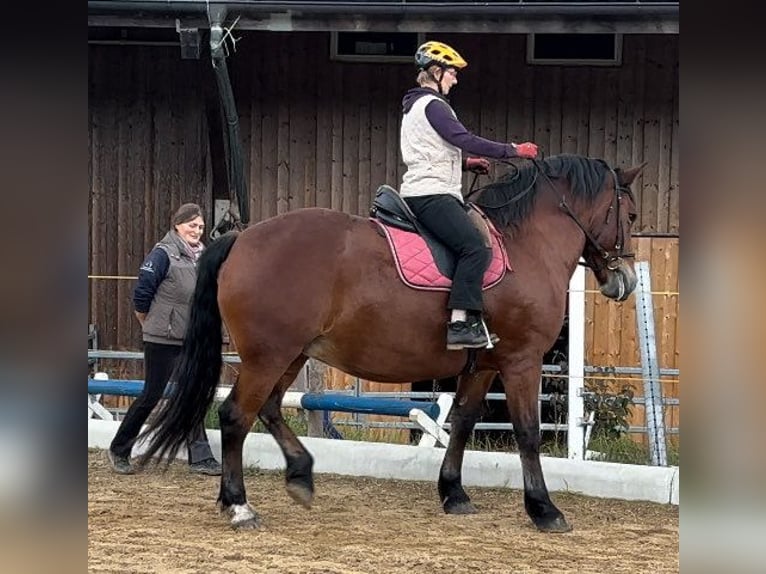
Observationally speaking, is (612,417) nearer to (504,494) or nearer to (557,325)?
(504,494)

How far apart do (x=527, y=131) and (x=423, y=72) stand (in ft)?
16.3

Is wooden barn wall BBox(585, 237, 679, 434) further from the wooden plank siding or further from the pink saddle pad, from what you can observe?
the pink saddle pad

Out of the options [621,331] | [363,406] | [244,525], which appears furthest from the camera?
[621,331]

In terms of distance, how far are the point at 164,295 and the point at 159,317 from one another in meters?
0.16

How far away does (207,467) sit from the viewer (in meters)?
7.22

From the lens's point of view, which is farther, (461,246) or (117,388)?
(117,388)

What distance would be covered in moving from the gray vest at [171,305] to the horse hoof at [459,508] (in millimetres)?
2232

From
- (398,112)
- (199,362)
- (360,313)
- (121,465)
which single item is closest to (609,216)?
(360,313)

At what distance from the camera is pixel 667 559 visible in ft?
16.9

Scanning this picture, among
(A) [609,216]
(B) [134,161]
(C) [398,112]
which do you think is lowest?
(A) [609,216]

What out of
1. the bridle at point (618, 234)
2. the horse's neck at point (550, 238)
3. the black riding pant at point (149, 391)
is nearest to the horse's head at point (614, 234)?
the bridle at point (618, 234)

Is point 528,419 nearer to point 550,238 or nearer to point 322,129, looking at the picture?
point 550,238

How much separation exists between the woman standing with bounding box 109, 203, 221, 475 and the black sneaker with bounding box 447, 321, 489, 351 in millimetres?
2237

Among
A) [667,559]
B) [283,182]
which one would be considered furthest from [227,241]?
[283,182]
